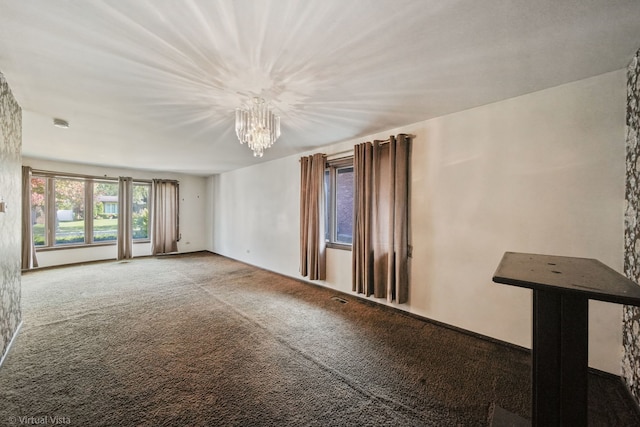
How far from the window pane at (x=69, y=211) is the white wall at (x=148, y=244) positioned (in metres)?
0.27

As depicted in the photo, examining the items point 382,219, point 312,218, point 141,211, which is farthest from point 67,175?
point 382,219

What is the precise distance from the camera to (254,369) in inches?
77.4

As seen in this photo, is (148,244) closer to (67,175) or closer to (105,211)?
(105,211)

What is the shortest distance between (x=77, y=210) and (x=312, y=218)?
5.87 m

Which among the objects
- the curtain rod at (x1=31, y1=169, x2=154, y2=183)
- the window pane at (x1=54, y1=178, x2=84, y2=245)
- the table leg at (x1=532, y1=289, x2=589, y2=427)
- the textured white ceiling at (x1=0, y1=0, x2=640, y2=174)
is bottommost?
the table leg at (x1=532, y1=289, x2=589, y2=427)

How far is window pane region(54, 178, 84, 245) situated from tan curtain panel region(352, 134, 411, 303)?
660 centimetres

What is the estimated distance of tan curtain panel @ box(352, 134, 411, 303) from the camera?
2891 millimetres

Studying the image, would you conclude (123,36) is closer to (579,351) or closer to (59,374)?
(59,374)

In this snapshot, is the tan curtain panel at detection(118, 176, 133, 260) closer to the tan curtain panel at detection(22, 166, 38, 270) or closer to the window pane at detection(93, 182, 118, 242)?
the window pane at detection(93, 182, 118, 242)

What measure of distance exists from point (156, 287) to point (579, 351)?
4.91 m

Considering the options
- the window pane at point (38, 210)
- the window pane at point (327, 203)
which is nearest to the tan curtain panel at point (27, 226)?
the window pane at point (38, 210)

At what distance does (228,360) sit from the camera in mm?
2080

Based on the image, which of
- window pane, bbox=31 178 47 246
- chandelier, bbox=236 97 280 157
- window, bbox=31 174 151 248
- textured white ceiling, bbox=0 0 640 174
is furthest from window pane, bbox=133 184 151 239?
chandelier, bbox=236 97 280 157

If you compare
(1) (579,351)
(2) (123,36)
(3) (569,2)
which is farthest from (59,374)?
(3) (569,2)
